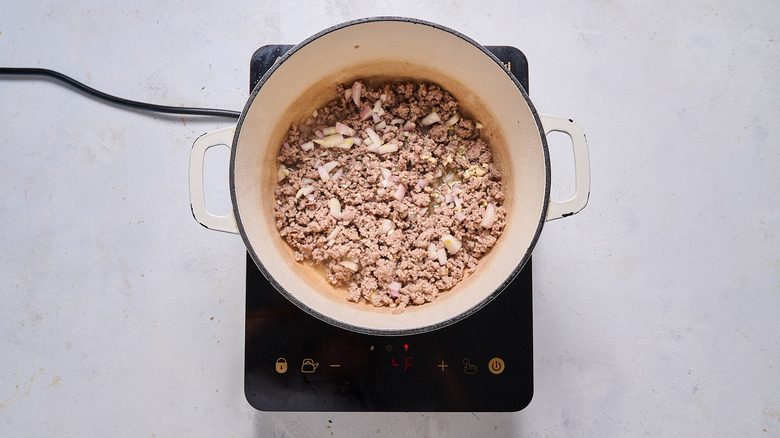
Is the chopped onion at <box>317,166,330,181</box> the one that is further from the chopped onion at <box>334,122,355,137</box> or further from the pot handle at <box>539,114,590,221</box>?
the pot handle at <box>539,114,590,221</box>

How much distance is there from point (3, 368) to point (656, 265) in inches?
47.5

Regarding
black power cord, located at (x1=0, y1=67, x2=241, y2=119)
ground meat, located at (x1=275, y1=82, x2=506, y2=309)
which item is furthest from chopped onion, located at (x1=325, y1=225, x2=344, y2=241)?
black power cord, located at (x1=0, y1=67, x2=241, y2=119)

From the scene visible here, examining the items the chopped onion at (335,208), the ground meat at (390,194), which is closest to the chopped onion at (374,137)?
the ground meat at (390,194)

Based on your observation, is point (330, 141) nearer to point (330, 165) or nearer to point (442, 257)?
point (330, 165)

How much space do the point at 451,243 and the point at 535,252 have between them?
0.73 ft

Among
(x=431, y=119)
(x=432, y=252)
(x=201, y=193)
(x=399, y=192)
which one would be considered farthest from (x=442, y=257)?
(x=201, y=193)

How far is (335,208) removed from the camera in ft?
2.92

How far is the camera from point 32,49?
1062mm

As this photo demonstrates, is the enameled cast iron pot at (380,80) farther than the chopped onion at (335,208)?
No

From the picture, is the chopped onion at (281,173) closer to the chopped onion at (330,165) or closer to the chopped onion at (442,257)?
the chopped onion at (330,165)

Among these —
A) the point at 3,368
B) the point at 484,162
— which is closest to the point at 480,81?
the point at 484,162

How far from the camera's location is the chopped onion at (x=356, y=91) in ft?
3.00

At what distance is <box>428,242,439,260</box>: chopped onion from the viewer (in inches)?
34.4

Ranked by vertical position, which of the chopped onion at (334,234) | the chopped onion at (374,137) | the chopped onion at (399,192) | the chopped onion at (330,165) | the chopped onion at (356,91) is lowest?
the chopped onion at (334,234)
